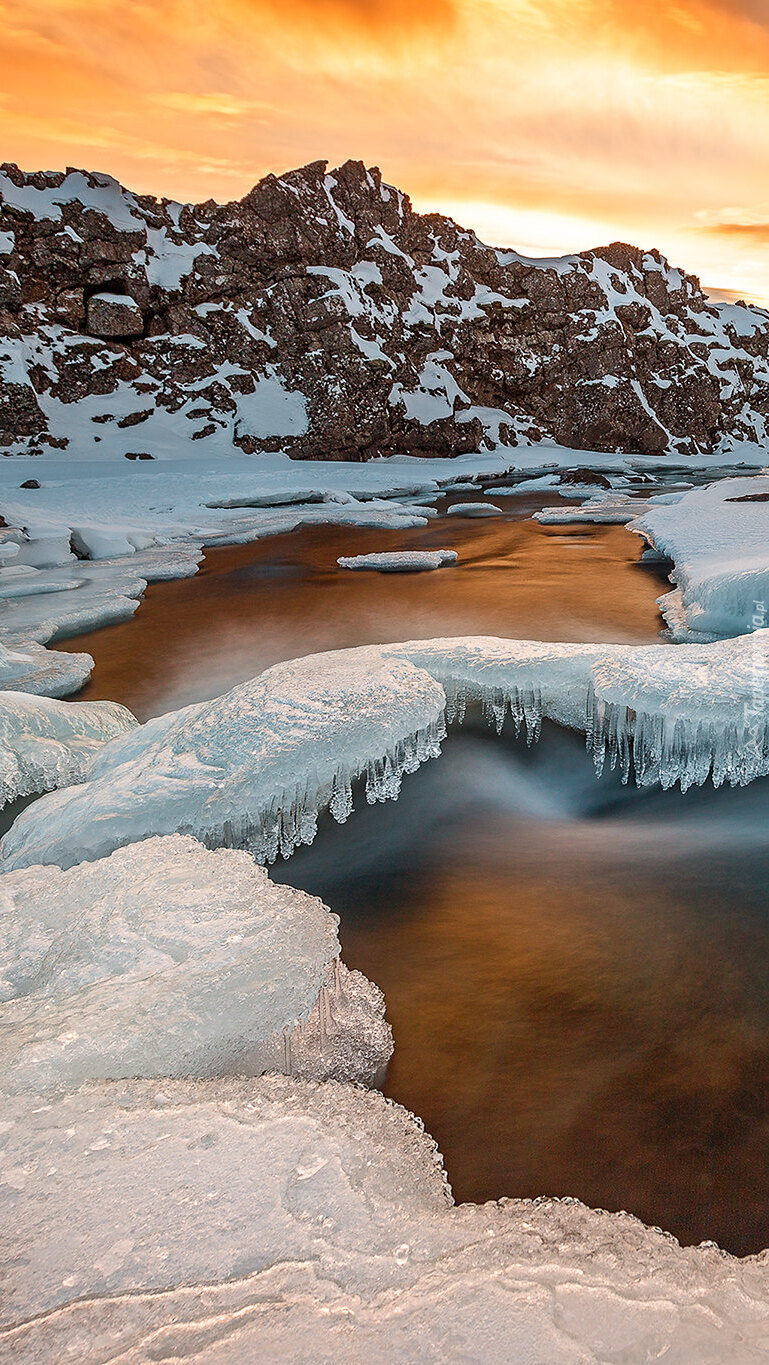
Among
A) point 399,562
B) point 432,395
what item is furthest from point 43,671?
point 432,395

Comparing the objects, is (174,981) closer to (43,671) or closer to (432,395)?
(43,671)

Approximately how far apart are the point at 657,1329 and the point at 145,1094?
1.48 metres

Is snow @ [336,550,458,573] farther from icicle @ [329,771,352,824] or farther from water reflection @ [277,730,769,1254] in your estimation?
icicle @ [329,771,352,824]

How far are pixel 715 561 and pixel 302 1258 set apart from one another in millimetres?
9484

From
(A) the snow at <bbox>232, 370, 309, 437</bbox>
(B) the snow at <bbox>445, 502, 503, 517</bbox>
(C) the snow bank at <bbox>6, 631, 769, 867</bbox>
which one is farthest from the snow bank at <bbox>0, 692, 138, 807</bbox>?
(A) the snow at <bbox>232, 370, 309, 437</bbox>

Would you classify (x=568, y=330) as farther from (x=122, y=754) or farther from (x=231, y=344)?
(x=122, y=754)

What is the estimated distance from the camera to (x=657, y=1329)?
5.22ft

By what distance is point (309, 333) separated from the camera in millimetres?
34688

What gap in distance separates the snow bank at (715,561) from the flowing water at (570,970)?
3.37 meters

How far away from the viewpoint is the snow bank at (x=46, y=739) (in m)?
5.21

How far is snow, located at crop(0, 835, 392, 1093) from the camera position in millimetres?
2451

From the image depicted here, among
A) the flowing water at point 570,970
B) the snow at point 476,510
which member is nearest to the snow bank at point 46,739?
the flowing water at point 570,970

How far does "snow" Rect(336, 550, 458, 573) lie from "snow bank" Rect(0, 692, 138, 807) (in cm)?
822

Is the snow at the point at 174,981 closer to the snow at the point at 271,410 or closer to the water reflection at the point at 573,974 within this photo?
the water reflection at the point at 573,974
